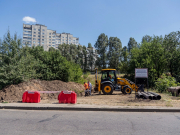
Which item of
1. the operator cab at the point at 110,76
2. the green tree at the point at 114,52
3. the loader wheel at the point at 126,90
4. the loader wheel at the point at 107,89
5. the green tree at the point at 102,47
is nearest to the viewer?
the loader wheel at the point at 126,90

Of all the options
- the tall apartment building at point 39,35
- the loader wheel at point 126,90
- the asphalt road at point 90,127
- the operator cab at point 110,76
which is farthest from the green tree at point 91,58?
the asphalt road at point 90,127

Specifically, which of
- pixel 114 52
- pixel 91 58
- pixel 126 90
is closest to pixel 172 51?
pixel 126 90

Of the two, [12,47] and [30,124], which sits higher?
[12,47]

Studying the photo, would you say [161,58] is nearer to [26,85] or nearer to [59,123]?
[26,85]

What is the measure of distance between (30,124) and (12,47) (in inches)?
438

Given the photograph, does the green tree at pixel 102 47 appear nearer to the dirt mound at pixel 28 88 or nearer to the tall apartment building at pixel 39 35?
the dirt mound at pixel 28 88

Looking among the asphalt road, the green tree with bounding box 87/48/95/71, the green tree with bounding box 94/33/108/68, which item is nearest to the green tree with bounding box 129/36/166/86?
the asphalt road

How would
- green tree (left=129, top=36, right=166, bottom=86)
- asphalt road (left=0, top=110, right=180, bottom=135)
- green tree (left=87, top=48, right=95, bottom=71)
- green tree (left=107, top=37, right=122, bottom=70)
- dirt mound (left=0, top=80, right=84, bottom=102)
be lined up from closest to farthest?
asphalt road (left=0, top=110, right=180, bottom=135)
dirt mound (left=0, top=80, right=84, bottom=102)
green tree (left=129, top=36, right=166, bottom=86)
green tree (left=107, top=37, right=122, bottom=70)
green tree (left=87, top=48, right=95, bottom=71)

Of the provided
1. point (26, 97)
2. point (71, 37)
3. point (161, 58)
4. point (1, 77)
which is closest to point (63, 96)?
point (26, 97)

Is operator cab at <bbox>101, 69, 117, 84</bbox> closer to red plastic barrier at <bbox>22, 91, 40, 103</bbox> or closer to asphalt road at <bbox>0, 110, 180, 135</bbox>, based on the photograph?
red plastic barrier at <bbox>22, 91, 40, 103</bbox>

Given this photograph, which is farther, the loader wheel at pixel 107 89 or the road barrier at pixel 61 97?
the loader wheel at pixel 107 89

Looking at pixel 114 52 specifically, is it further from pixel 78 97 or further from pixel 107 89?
pixel 78 97

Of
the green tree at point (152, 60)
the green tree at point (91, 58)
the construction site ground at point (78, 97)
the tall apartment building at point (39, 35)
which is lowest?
the construction site ground at point (78, 97)

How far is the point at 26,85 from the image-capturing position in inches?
581
